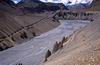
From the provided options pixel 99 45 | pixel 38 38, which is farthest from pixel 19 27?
pixel 99 45

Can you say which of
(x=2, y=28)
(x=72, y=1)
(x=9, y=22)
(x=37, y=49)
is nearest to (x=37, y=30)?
(x=9, y=22)

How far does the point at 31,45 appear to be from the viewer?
4962cm

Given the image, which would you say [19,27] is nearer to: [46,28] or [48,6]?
[46,28]

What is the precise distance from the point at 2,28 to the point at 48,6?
6035 centimetres

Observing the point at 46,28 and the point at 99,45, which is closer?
the point at 99,45

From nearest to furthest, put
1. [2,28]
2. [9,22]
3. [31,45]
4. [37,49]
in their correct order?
[37,49], [31,45], [2,28], [9,22]

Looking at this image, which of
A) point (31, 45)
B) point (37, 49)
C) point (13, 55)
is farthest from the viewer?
point (31, 45)

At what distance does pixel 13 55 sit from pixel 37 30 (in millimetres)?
24436

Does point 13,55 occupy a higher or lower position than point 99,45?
lower

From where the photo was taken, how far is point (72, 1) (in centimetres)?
14975

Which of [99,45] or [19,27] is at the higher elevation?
[99,45]

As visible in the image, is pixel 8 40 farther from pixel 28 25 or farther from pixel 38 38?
pixel 28 25

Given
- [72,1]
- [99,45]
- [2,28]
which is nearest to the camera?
[99,45]

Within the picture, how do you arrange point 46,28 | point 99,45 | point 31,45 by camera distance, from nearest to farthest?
point 99,45 → point 31,45 → point 46,28
